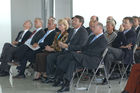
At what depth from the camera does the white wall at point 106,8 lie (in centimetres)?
912

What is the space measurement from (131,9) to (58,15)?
2.66 meters

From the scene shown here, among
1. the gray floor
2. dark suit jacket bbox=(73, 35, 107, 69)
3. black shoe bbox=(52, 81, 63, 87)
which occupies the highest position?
dark suit jacket bbox=(73, 35, 107, 69)

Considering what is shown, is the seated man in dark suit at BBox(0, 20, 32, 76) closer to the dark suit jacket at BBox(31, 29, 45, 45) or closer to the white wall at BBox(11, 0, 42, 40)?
the dark suit jacket at BBox(31, 29, 45, 45)

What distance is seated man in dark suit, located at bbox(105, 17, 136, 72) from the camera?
5668 mm

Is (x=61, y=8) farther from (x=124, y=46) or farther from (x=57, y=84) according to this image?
(x=57, y=84)

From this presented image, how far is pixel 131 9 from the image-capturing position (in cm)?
912

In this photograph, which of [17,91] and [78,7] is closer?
[17,91]

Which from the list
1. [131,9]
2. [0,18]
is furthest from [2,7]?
[131,9]

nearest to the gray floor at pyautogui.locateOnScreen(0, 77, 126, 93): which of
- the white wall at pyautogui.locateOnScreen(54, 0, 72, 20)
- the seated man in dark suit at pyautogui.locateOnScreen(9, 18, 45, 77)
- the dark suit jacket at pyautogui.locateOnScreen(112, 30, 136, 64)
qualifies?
the seated man in dark suit at pyautogui.locateOnScreen(9, 18, 45, 77)

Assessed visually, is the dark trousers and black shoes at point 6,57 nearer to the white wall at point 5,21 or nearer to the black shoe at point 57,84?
the black shoe at point 57,84

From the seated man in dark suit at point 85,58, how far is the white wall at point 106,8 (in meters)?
3.98

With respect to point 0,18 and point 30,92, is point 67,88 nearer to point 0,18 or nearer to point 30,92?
point 30,92

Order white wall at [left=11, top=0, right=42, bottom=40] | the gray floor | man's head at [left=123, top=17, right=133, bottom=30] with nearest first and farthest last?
the gray floor
man's head at [left=123, top=17, right=133, bottom=30]
white wall at [left=11, top=0, right=42, bottom=40]

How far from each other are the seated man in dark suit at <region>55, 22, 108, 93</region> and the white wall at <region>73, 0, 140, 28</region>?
3975mm
